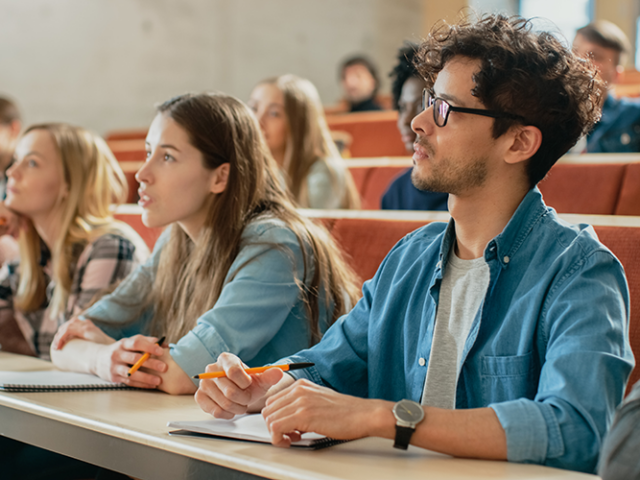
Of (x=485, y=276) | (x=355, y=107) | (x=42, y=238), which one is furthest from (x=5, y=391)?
(x=355, y=107)

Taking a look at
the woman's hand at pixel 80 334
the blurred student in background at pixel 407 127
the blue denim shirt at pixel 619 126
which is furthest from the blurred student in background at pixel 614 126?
the woman's hand at pixel 80 334

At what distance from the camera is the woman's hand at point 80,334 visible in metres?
1.53

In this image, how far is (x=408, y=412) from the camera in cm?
89

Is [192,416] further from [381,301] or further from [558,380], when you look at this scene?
[558,380]

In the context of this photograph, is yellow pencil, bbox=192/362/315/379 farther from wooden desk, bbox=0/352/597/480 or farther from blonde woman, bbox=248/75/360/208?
blonde woman, bbox=248/75/360/208

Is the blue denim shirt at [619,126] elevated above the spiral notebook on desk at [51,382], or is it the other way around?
the blue denim shirt at [619,126]

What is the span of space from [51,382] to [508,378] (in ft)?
2.63

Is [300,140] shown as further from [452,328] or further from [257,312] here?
[452,328]

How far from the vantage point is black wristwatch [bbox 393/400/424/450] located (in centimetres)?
88

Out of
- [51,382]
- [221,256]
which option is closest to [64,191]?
[221,256]

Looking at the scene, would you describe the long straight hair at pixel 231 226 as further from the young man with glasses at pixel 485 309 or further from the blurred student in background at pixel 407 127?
the blurred student in background at pixel 407 127

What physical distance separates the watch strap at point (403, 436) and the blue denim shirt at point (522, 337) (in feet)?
0.36

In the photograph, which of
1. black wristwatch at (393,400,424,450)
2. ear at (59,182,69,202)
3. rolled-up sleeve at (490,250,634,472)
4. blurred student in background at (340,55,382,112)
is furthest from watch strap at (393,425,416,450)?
blurred student in background at (340,55,382,112)

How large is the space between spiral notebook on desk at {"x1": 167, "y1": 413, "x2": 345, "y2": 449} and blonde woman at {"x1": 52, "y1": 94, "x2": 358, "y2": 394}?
0.37 metres
